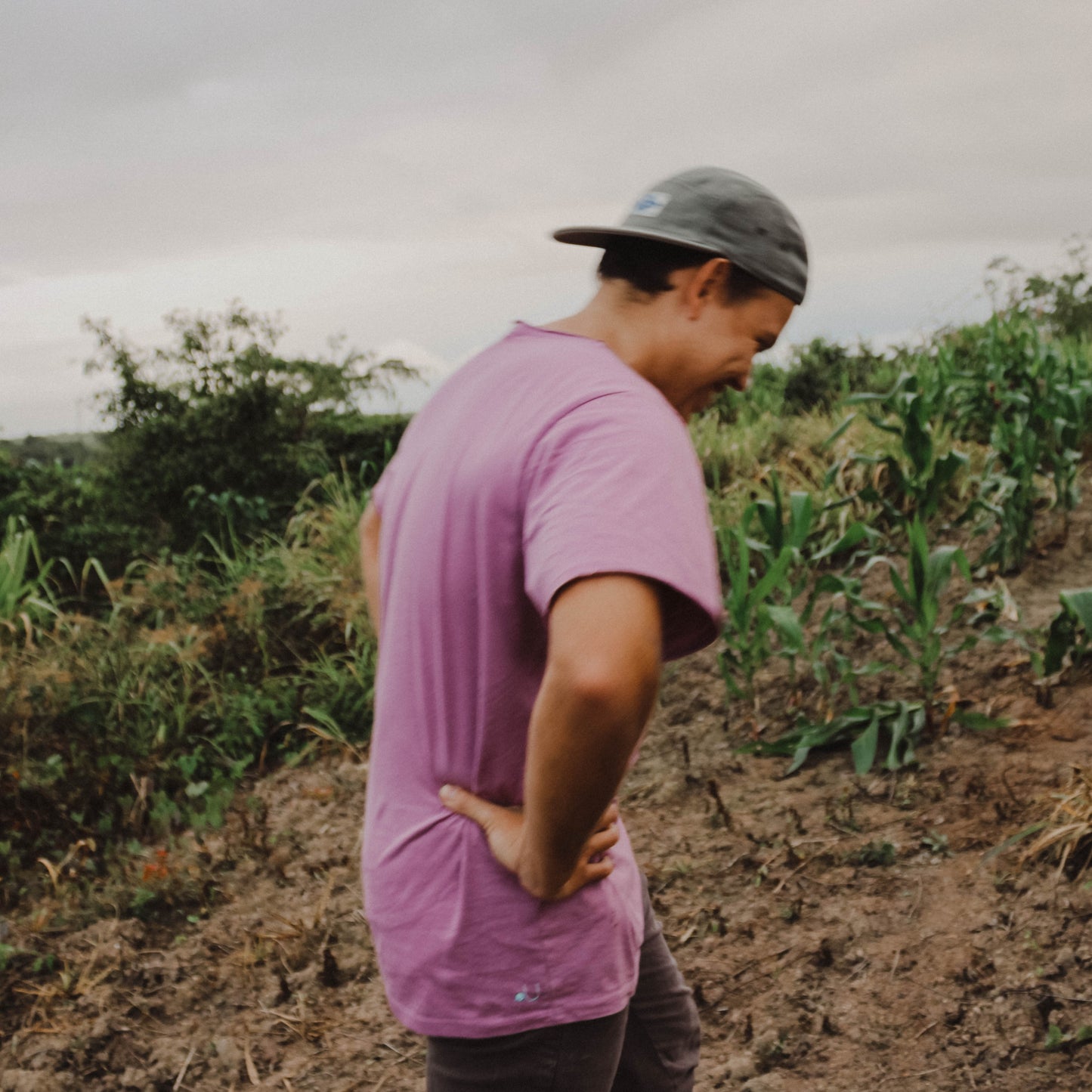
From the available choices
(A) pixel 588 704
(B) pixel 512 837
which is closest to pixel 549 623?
(A) pixel 588 704

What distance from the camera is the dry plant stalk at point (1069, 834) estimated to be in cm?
299

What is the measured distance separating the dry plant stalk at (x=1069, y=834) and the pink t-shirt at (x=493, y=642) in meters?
2.04

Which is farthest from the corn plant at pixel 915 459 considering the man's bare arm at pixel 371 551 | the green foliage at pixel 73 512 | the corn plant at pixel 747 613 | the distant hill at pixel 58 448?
the distant hill at pixel 58 448

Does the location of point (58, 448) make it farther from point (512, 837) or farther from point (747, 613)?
point (512, 837)

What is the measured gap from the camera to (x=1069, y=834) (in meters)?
3.04

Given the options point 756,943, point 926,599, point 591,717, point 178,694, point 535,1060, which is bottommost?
point 756,943

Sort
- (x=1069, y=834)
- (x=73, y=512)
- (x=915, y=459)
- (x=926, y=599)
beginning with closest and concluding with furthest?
(x=1069, y=834) → (x=926, y=599) → (x=915, y=459) → (x=73, y=512)

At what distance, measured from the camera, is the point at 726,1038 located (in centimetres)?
281

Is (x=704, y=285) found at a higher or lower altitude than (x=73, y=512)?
higher

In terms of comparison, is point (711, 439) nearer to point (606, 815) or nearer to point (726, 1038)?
point (726, 1038)

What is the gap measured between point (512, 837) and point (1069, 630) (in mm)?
3173

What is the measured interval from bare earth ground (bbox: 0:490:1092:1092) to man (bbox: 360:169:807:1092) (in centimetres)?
156

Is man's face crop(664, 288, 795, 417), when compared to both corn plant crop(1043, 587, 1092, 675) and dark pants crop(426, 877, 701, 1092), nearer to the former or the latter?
dark pants crop(426, 877, 701, 1092)

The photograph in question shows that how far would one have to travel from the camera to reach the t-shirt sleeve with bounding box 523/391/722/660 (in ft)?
3.55
